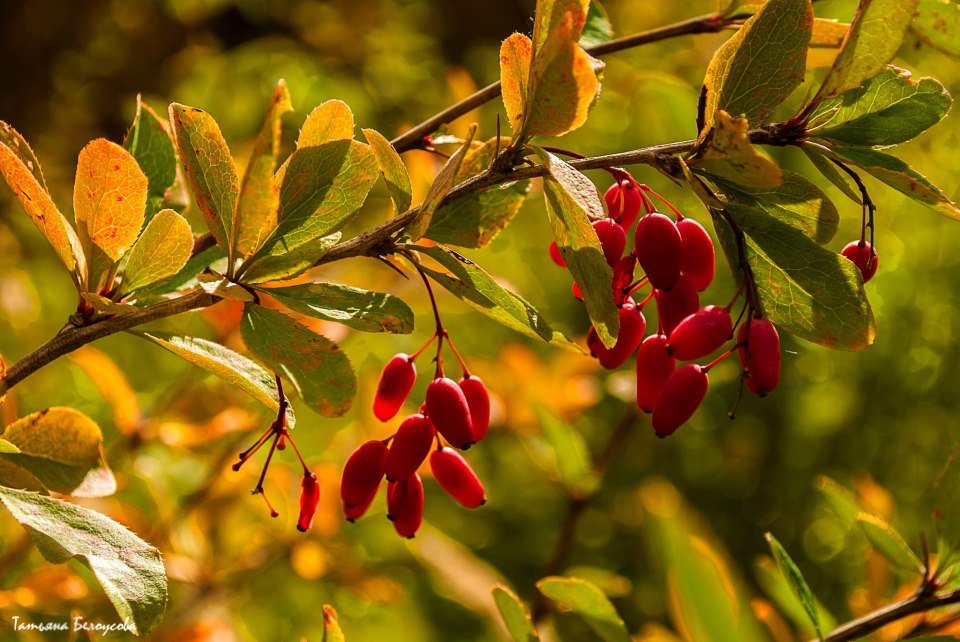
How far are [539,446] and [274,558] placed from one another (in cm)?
34

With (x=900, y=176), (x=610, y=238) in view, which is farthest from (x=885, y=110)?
(x=610, y=238)

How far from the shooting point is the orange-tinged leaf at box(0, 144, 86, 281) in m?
0.44

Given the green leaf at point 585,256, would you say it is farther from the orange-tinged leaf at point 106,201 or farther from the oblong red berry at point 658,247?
the orange-tinged leaf at point 106,201

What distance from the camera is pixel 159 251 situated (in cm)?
48

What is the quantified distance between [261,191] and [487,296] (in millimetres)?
130

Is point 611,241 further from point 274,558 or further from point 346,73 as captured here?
point 346,73

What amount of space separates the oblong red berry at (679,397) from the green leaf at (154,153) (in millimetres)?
335

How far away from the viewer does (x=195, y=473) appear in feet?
3.80

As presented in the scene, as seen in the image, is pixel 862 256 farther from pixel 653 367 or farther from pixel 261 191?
pixel 261 191

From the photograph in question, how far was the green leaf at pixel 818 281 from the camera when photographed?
0.46 m

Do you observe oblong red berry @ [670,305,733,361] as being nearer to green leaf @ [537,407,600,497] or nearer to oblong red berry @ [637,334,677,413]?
oblong red berry @ [637,334,677,413]

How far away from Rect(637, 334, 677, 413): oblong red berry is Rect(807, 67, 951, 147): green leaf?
14 centimetres

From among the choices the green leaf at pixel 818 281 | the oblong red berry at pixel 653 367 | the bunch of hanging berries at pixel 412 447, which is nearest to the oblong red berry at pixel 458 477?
the bunch of hanging berries at pixel 412 447

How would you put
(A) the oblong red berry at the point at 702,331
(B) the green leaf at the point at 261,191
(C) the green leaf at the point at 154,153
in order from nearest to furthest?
(B) the green leaf at the point at 261,191
(A) the oblong red berry at the point at 702,331
(C) the green leaf at the point at 154,153
